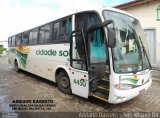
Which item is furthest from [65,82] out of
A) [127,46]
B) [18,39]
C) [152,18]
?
[152,18]

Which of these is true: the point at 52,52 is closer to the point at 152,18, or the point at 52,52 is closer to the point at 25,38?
the point at 25,38

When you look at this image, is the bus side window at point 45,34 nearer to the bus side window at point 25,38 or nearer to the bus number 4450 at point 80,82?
the bus side window at point 25,38

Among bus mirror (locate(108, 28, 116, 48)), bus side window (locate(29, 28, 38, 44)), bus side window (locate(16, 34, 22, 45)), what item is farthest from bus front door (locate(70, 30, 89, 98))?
bus side window (locate(16, 34, 22, 45))

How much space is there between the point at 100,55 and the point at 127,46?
3.59 ft

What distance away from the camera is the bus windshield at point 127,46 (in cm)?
459

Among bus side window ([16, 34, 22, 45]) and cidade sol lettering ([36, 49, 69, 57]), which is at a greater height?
bus side window ([16, 34, 22, 45])

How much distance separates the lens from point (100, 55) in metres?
5.72

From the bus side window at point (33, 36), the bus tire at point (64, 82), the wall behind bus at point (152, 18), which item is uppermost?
the wall behind bus at point (152, 18)

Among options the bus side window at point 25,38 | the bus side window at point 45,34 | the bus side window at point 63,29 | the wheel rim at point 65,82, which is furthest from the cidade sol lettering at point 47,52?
the bus side window at point 25,38

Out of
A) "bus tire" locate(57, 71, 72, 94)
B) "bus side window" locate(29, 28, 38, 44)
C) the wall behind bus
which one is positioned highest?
the wall behind bus

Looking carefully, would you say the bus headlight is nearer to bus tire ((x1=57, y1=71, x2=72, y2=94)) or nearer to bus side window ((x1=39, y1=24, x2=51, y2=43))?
bus tire ((x1=57, y1=71, x2=72, y2=94))

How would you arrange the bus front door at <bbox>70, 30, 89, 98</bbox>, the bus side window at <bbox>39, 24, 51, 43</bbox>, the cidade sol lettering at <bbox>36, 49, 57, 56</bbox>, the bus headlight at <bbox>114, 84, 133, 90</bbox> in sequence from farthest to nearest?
1. the bus side window at <bbox>39, 24, 51, 43</bbox>
2. the cidade sol lettering at <bbox>36, 49, 57, 56</bbox>
3. the bus front door at <bbox>70, 30, 89, 98</bbox>
4. the bus headlight at <bbox>114, 84, 133, 90</bbox>

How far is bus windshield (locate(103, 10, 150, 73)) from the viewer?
15.1 feet

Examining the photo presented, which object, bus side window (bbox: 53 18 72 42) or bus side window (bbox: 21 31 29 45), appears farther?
bus side window (bbox: 21 31 29 45)
